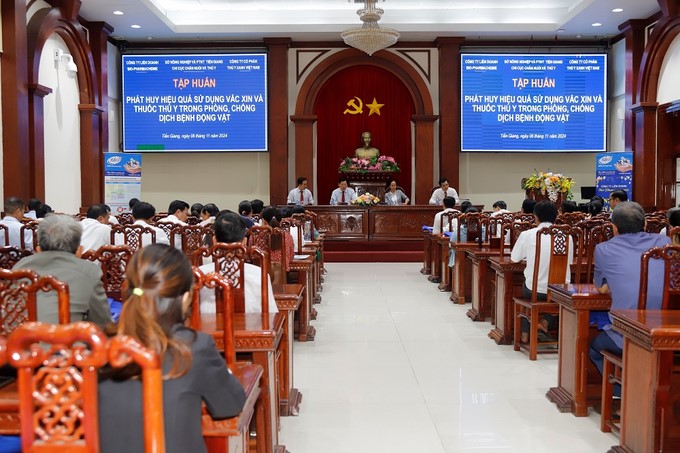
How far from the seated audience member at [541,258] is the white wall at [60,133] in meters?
6.35

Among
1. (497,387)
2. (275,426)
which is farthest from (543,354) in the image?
(275,426)

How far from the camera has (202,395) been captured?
1.49 metres

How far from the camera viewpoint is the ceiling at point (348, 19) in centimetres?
1107

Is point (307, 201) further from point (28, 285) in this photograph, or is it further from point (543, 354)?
point (28, 285)

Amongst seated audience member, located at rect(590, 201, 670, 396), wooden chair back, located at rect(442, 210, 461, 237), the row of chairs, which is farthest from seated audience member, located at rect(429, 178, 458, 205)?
the row of chairs

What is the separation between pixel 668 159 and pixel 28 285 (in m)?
10.2

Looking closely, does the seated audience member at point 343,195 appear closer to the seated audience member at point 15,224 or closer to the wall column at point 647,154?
the wall column at point 647,154

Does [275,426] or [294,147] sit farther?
[294,147]

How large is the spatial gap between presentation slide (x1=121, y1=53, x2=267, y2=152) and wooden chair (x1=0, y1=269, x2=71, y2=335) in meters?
9.63

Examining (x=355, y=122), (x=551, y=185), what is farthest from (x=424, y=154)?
(x=551, y=185)

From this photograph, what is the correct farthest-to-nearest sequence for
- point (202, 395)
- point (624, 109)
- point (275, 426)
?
1. point (624, 109)
2. point (275, 426)
3. point (202, 395)

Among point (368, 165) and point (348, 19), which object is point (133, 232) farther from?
point (348, 19)

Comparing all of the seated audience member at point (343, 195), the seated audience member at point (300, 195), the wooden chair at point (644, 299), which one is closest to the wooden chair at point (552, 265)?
the wooden chair at point (644, 299)

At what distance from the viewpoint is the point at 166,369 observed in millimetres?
1400
